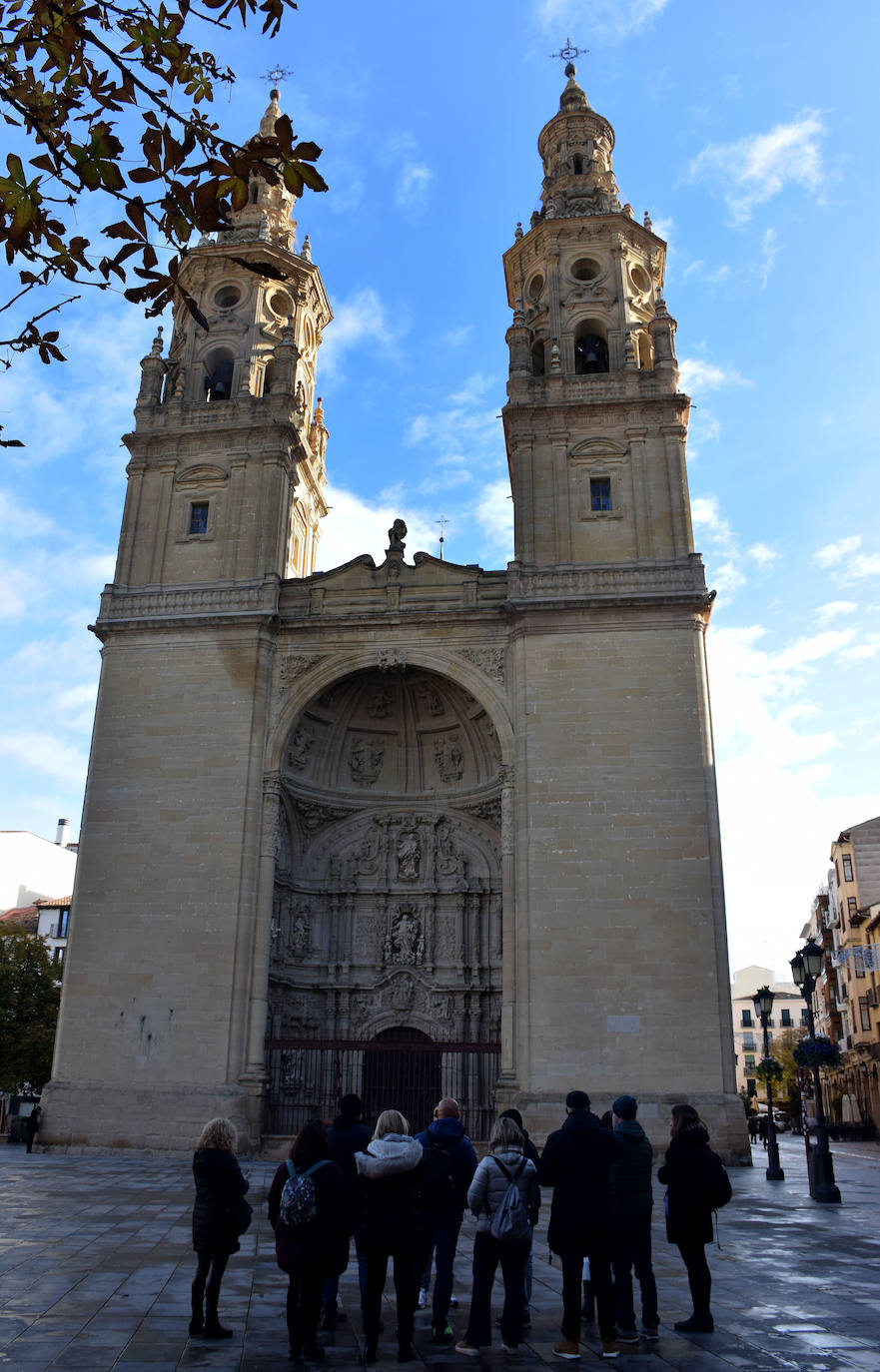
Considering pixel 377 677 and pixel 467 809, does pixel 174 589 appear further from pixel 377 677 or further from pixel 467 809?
pixel 467 809

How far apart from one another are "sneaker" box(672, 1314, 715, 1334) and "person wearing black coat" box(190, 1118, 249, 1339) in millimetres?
3024

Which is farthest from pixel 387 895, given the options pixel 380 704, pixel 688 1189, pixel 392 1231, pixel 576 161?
pixel 576 161

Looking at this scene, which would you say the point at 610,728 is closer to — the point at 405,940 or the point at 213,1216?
the point at 405,940

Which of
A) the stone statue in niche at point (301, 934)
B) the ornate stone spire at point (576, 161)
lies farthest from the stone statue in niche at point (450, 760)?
the ornate stone spire at point (576, 161)

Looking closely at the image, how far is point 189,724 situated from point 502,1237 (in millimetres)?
18318

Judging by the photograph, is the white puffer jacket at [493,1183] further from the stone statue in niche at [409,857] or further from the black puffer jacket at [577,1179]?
the stone statue in niche at [409,857]

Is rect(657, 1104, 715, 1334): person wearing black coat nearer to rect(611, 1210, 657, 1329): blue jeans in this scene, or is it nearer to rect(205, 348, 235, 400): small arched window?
rect(611, 1210, 657, 1329): blue jeans

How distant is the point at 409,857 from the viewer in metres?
25.1

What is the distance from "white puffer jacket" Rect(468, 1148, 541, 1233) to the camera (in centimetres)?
662

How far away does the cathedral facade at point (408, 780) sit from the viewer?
2055 centimetres

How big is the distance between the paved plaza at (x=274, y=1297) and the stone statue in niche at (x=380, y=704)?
13.3 meters

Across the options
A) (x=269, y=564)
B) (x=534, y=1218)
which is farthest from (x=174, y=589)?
(x=534, y=1218)

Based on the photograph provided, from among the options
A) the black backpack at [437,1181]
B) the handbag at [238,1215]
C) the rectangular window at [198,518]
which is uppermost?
the rectangular window at [198,518]

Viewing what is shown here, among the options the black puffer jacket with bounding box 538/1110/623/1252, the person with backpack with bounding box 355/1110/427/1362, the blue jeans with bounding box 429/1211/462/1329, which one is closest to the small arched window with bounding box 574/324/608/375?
the black puffer jacket with bounding box 538/1110/623/1252
